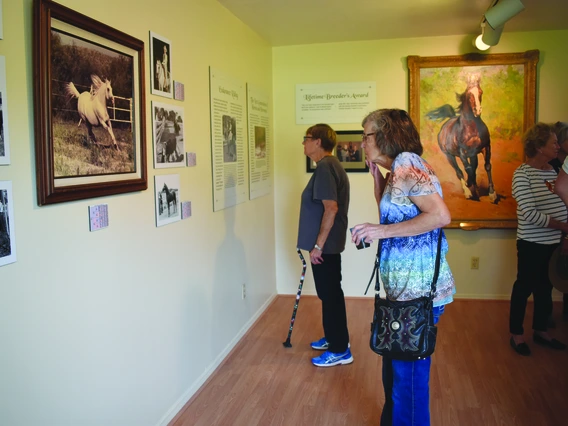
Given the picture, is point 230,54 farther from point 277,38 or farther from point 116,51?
point 116,51

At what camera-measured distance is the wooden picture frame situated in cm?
449

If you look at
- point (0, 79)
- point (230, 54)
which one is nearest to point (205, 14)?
point (230, 54)

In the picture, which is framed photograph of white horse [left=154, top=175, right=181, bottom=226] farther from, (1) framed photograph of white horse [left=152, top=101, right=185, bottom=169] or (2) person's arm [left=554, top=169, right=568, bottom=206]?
(2) person's arm [left=554, top=169, right=568, bottom=206]

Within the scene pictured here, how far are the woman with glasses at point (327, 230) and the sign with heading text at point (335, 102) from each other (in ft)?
4.70

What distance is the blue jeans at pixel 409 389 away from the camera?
1.89 m

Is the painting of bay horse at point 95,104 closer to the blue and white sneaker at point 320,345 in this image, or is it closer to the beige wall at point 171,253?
the beige wall at point 171,253

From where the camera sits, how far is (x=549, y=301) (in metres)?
3.33

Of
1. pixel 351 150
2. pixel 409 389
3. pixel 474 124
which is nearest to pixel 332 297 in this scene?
pixel 409 389

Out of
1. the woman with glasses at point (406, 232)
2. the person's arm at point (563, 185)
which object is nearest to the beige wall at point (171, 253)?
the woman with glasses at point (406, 232)

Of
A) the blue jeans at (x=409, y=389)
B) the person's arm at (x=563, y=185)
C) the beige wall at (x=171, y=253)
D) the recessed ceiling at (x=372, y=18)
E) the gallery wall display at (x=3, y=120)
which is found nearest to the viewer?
the gallery wall display at (x=3, y=120)

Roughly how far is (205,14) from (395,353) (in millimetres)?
2203

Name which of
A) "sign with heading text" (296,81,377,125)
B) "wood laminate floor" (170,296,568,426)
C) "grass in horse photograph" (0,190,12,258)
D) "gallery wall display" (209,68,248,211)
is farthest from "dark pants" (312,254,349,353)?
"grass in horse photograph" (0,190,12,258)

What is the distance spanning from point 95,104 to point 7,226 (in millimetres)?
594

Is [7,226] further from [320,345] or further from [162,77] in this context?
[320,345]
